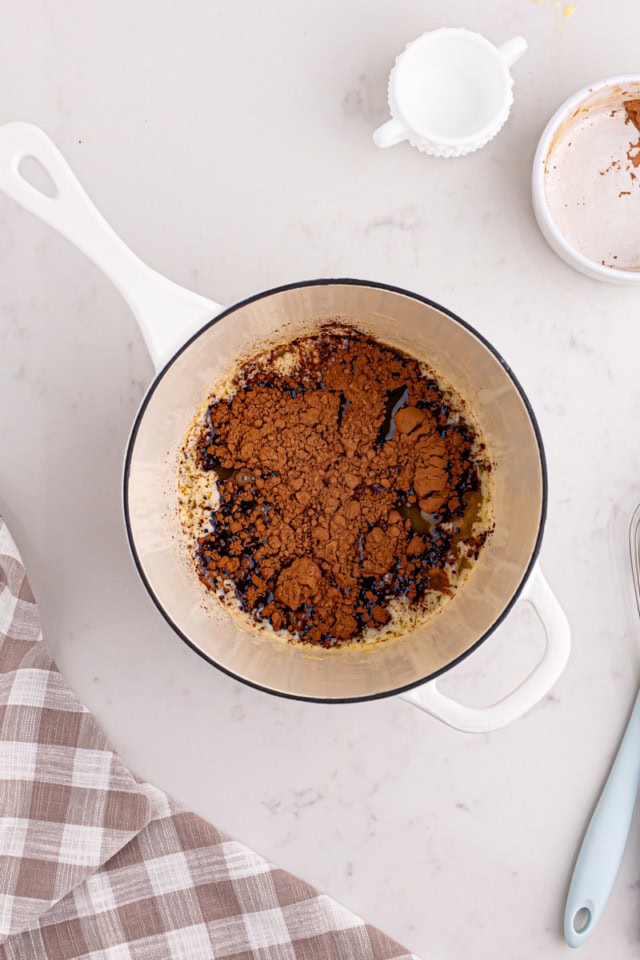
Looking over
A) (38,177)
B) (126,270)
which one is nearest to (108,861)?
(126,270)

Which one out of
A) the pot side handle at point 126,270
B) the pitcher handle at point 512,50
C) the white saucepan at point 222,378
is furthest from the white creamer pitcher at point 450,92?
the pot side handle at point 126,270

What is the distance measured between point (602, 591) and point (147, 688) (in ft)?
1.78

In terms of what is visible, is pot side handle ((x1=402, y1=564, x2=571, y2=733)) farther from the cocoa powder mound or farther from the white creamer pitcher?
the white creamer pitcher

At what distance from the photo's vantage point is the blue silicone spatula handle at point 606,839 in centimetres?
92

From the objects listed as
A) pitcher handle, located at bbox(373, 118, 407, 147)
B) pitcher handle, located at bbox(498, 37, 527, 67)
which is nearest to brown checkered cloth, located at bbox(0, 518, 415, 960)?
pitcher handle, located at bbox(373, 118, 407, 147)

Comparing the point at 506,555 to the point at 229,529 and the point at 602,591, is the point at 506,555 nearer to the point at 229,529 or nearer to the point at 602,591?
the point at 602,591

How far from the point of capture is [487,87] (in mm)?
902

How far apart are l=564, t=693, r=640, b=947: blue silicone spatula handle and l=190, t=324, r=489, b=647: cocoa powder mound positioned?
0.28m

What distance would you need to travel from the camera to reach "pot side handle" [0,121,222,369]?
77 cm

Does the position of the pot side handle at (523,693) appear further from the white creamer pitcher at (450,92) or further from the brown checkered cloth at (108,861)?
the white creamer pitcher at (450,92)

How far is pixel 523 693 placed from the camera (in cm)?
80

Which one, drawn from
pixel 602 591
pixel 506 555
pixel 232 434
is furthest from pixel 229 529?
pixel 602 591

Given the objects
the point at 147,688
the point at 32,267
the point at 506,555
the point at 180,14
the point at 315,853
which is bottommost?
the point at 315,853

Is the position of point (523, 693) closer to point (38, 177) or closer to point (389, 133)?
point (389, 133)
